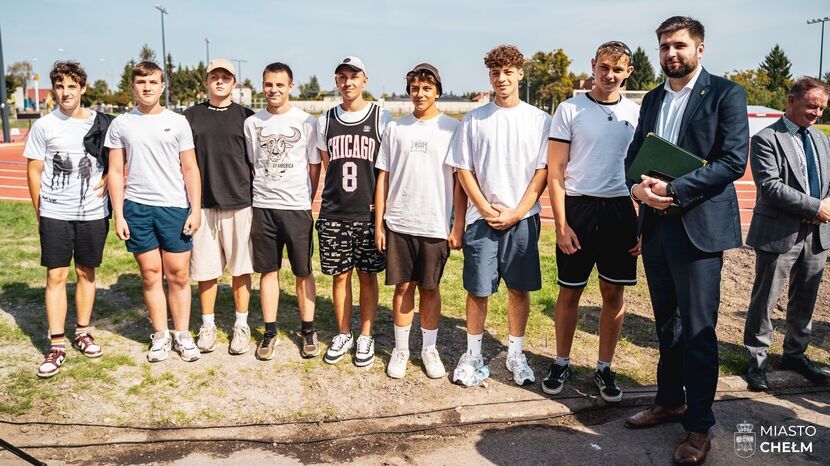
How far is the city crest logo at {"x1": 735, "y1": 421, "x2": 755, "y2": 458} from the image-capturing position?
3488 mm

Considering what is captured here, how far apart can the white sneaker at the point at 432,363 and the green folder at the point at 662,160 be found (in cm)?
191

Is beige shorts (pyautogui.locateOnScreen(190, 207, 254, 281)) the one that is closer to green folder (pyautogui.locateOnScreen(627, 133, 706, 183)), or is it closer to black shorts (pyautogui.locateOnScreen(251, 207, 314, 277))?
black shorts (pyautogui.locateOnScreen(251, 207, 314, 277))

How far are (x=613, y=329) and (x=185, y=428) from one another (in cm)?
274

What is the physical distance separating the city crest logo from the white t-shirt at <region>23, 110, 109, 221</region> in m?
4.53

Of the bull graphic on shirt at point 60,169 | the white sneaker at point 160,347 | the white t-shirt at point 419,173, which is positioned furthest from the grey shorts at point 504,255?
the bull graphic on shirt at point 60,169

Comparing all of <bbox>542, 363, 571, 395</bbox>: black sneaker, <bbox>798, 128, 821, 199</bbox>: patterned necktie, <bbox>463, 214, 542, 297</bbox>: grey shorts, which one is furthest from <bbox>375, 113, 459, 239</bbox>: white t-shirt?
<bbox>798, 128, 821, 199</bbox>: patterned necktie

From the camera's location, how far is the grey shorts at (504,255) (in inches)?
166

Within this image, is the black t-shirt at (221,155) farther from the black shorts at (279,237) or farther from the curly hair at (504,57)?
the curly hair at (504,57)

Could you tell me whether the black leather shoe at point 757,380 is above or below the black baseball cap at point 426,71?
below

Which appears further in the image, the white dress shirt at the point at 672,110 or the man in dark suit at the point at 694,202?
the white dress shirt at the point at 672,110

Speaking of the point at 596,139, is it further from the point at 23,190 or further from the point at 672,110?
the point at 23,190

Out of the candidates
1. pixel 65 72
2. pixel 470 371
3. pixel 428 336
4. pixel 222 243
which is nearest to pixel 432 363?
pixel 428 336

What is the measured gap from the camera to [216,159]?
15.4 feet

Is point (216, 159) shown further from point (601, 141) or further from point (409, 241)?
point (601, 141)
